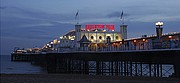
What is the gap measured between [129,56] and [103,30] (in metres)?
57.2

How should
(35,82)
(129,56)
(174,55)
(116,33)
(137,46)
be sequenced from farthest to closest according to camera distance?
1. (116,33)
2. (129,56)
3. (137,46)
4. (174,55)
5. (35,82)

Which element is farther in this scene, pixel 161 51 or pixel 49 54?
pixel 49 54

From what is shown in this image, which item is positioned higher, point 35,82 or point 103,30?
point 103,30

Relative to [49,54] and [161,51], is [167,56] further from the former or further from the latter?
[49,54]

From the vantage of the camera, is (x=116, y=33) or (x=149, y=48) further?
(x=116, y=33)

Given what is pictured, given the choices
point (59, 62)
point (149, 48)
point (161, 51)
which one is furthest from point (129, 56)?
point (59, 62)

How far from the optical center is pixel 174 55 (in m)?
28.1

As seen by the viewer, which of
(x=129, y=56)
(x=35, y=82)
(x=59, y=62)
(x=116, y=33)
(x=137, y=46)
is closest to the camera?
(x=35, y=82)

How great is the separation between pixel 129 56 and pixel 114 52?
2160 mm

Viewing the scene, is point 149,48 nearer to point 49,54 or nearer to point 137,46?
point 137,46

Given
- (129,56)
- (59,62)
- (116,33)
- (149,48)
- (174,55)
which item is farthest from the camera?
(116,33)

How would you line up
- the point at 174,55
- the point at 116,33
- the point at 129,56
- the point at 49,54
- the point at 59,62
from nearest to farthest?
the point at 174,55 → the point at 129,56 → the point at 59,62 → the point at 49,54 → the point at 116,33

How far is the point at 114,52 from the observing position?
3712 cm

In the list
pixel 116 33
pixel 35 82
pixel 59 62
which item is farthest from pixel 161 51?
pixel 116 33
